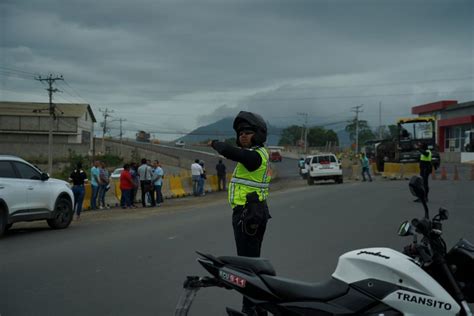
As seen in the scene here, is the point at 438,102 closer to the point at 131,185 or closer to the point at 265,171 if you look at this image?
the point at 131,185

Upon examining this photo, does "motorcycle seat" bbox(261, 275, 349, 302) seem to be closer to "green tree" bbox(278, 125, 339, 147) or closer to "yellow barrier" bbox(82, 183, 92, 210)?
"yellow barrier" bbox(82, 183, 92, 210)

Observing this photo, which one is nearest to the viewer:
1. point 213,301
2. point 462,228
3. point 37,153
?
point 213,301

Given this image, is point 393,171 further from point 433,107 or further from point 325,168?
point 433,107

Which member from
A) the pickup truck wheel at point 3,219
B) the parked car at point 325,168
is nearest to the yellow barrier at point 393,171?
the parked car at point 325,168

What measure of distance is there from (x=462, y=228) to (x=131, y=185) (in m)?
12.3

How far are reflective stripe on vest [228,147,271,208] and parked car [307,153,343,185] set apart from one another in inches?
1048

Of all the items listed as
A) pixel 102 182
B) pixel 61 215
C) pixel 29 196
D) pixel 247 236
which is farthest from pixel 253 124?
pixel 102 182

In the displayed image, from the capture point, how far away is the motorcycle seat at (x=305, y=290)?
11.5 ft

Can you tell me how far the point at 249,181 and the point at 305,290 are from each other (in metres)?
1.41

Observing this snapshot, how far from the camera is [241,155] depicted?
4.46 metres

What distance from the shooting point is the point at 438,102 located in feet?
237

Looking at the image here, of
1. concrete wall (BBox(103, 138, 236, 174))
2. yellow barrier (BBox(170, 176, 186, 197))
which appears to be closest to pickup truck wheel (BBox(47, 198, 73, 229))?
yellow barrier (BBox(170, 176, 186, 197))

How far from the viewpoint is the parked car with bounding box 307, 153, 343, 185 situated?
1220 inches

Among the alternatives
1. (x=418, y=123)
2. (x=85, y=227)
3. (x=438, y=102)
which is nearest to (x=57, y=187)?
(x=85, y=227)
